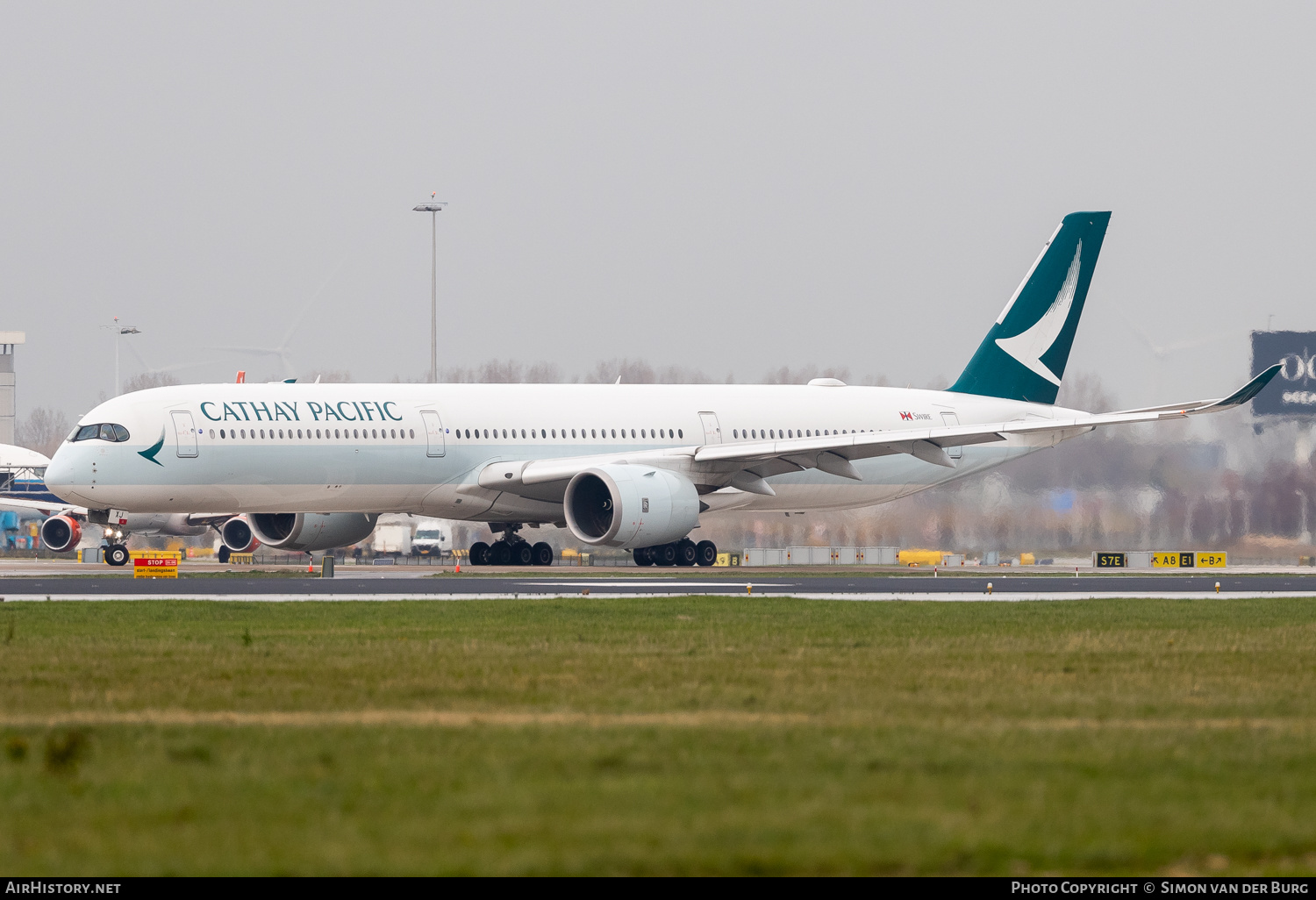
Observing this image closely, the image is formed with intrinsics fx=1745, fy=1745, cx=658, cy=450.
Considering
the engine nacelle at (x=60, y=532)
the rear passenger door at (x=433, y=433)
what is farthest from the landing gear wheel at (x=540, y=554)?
the engine nacelle at (x=60, y=532)

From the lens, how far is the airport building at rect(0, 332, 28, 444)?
463ft

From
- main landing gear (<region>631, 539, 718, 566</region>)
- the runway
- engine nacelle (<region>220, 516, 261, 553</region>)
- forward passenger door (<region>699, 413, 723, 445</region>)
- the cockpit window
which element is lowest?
the runway

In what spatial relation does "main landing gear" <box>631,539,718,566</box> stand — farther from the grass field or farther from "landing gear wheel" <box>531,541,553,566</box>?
the grass field

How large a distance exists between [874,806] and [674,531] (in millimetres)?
31844

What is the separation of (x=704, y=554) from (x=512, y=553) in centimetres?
512

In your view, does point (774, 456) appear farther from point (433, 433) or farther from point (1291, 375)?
point (1291, 375)

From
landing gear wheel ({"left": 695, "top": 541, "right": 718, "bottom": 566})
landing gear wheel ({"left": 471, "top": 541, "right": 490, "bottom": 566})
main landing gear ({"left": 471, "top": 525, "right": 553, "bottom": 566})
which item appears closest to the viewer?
landing gear wheel ({"left": 695, "top": 541, "right": 718, "bottom": 566})

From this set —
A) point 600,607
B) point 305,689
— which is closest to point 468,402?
point 600,607

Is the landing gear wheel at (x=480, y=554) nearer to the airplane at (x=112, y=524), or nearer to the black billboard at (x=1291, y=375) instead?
the airplane at (x=112, y=524)

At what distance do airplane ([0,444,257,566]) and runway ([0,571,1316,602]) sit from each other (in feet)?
25.8

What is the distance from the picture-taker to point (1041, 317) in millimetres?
49781

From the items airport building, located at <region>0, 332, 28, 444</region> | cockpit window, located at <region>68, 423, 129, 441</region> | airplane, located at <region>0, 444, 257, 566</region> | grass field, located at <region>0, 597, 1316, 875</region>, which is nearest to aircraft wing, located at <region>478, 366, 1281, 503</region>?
cockpit window, located at <region>68, 423, 129, 441</region>

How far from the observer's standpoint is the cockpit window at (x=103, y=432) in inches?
1517

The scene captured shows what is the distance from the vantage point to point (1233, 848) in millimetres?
8133
